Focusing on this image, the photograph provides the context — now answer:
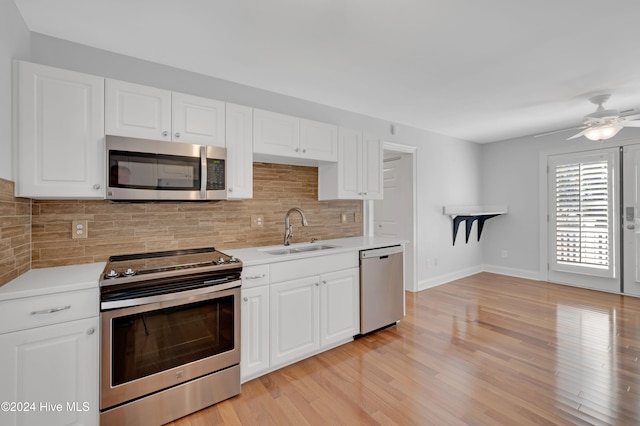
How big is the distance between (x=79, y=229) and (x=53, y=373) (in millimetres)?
944

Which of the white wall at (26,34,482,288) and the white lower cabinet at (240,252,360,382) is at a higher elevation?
the white wall at (26,34,482,288)

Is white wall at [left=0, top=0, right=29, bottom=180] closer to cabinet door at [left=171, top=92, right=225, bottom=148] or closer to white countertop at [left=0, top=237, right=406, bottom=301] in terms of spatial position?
white countertop at [left=0, top=237, right=406, bottom=301]

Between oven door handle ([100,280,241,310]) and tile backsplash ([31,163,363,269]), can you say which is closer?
oven door handle ([100,280,241,310])

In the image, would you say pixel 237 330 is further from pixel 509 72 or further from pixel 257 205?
pixel 509 72

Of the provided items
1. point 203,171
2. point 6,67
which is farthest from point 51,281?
point 6,67

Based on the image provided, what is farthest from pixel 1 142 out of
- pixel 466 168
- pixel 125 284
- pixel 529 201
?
pixel 529 201

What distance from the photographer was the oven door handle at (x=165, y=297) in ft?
5.40

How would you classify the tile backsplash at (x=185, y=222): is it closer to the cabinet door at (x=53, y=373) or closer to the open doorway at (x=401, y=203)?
the cabinet door at (x=53, y=373)

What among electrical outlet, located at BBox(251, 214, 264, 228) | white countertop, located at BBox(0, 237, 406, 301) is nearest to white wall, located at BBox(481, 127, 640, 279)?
white countertop, located at BBox(0, 237, 406, 301)

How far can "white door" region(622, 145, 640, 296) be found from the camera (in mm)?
4078

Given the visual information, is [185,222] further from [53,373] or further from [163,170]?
[53,373]

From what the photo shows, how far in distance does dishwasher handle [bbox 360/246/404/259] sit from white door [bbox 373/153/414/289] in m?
1.37

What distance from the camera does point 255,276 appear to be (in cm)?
222

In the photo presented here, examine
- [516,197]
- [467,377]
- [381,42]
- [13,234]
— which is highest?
[381,42]
